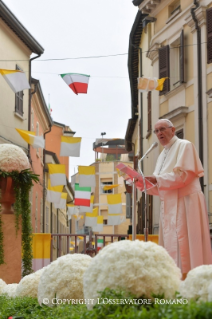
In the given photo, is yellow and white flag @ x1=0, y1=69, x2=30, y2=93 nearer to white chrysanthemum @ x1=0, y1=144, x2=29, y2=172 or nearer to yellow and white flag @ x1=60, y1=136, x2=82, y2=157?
yellow and white flag @ x1=60, y1=136, x2=82, y2=157

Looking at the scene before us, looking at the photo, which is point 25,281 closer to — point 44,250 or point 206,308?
point 206,308

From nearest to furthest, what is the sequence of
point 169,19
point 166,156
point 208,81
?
1. point 166,156
2. point 208,81
3. point 169,19

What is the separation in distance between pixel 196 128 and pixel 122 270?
16.6m

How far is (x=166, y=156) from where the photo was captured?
7.54 m

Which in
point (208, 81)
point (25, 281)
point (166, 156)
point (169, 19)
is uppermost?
point (169, 19)

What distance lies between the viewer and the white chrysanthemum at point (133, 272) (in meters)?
4.39

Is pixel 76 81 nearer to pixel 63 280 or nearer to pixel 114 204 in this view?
pixel 63 280

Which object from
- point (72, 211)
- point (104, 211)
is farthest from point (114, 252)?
point (104, 211)

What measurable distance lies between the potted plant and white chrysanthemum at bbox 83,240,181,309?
4.54m

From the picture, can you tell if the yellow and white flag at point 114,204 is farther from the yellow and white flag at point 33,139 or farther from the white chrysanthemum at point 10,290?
the white chrysanthemum at point 10,290

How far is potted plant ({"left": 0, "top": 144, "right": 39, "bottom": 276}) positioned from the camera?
899 centimetres

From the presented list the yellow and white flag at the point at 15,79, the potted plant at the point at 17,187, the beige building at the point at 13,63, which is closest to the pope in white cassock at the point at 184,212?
the potted plant at the point at 17,187

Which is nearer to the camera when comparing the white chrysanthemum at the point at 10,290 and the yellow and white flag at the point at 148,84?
the white chrysanthemum at the point at 10,290

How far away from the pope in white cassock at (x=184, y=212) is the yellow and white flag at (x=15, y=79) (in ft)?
30.1
